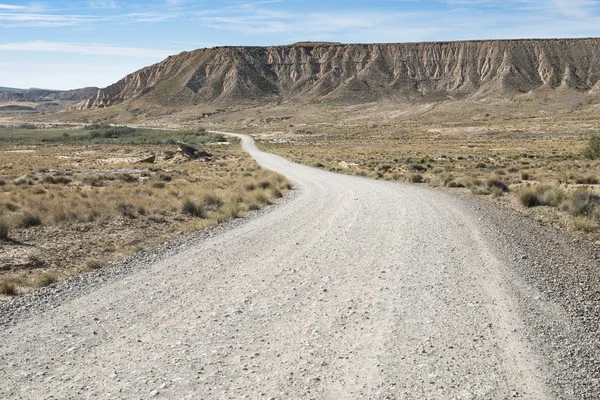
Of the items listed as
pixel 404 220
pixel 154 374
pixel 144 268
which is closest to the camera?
pixel 154 374

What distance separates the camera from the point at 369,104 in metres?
153

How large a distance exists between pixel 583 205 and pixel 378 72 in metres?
165

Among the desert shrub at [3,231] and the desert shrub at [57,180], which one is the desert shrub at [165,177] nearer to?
the desert shrub at [57,180]

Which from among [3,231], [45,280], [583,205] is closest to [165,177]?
[3,231]

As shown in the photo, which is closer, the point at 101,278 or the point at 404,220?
the point at 101,278

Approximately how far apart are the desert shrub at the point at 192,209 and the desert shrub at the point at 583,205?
1188cm

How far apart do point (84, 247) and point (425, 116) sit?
12143 cm

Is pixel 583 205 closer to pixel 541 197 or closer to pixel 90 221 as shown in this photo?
pixel 541 197

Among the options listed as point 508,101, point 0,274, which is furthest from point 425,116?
point 0,274

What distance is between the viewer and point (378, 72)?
172500 mm

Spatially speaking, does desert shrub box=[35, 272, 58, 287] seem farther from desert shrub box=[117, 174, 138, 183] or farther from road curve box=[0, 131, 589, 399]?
desert shrub box=[117, 174, 138, 183]

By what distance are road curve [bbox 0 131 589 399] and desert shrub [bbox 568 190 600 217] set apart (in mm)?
4891

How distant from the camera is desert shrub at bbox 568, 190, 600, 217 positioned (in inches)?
575

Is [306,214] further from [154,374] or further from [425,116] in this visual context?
[425,116]
